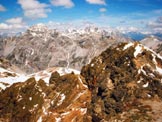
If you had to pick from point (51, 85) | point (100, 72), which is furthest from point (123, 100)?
point (51, 85)

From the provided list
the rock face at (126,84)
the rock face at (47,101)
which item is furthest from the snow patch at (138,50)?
the rock face at (47,101)

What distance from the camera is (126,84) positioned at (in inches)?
3007

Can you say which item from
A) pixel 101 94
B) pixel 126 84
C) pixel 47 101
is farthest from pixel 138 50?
pixel 47 101

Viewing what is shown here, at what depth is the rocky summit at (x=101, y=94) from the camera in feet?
233

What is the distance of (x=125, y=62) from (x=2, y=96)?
4682cm

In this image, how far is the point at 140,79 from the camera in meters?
76.6

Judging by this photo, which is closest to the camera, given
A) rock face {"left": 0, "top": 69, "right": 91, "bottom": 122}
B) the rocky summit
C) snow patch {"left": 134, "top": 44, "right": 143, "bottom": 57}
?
the rocky summit

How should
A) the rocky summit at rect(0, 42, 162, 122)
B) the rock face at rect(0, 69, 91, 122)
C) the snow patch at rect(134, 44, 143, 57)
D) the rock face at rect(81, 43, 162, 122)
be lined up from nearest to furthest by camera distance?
the rock face at rect(81, 43, 162, 122), the rocky summit at rect(0, 42, 162, 122), the rock face at rect(0, 69, 91, 122), the snow patch at rect(134, 44, 143, 57)

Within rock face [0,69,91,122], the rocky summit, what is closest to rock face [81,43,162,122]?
the rocky summit

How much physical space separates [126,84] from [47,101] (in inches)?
1097

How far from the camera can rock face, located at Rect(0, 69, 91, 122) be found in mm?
80125

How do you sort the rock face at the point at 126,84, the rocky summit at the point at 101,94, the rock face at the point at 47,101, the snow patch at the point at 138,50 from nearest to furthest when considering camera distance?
1. the rock face at the point at 126,84
2. the rocky summit at the point at 101,94
3. the rock face at the point at 47,101
4. the snow patch at the point at 138,50

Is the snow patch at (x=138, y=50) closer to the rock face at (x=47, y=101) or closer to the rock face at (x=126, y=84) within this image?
the rock face at (x=126, y=84)

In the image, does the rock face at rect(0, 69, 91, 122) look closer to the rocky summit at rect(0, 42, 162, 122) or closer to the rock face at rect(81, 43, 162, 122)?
the rocky summit at rect(0, 42, 162, 122)
